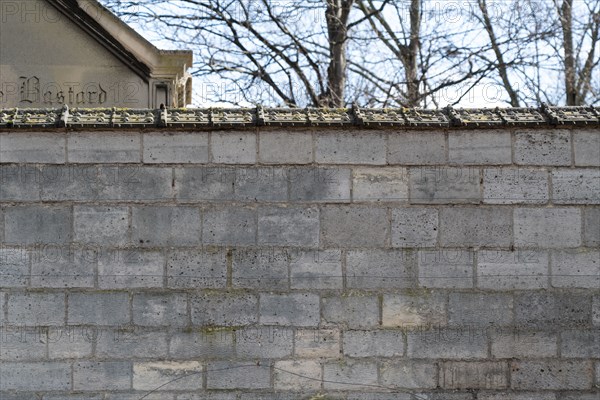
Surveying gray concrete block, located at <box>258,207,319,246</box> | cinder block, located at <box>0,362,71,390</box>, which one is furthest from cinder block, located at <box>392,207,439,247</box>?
cinder block, located at <box>0,362,71,390</box>

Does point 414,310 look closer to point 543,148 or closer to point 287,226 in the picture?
point 287,226

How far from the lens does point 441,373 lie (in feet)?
21.0

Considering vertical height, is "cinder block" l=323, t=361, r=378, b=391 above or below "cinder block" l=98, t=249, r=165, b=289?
below

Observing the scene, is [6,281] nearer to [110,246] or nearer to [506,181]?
[110,246]

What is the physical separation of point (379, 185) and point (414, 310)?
846 millimetres

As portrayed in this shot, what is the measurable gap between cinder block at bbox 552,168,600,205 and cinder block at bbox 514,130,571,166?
86 millimetres

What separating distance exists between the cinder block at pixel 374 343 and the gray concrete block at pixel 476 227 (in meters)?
0.69

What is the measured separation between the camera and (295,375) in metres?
6.36

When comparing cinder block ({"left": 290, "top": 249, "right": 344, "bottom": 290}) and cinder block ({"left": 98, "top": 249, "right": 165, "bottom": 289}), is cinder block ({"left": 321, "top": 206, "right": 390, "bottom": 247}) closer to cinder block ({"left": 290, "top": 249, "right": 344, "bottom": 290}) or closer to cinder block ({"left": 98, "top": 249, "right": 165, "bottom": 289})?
cinder block ({"left": 290, "top": 249, "right": 344, "bottom": 290})

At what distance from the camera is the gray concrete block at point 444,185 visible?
6.44 metres

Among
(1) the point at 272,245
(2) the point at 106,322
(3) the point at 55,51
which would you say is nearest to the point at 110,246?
(2) the point at 106,322

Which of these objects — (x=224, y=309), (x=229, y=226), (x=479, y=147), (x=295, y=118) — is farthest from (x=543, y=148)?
(x=224, y=309)

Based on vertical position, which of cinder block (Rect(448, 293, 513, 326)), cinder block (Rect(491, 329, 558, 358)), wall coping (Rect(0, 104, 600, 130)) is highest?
wall coping (Rect(0, 104, 600, 130))

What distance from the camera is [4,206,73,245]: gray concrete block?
6.35 meters
